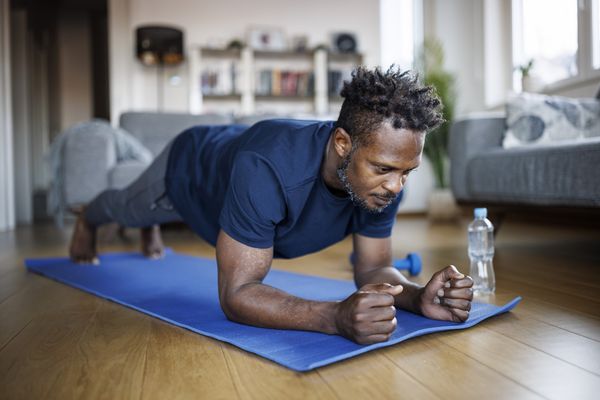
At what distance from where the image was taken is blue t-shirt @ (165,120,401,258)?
117cm

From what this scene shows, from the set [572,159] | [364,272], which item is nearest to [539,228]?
[572,159]

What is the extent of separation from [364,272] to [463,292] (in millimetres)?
337

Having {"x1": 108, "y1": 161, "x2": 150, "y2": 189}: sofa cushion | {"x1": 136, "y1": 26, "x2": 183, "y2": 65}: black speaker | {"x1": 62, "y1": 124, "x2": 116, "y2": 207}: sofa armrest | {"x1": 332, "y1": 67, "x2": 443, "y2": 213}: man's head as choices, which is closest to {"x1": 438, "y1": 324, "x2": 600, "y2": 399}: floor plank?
{"x1": 332, "y1": 67, "x2": 443, "y2": 213}: man's head

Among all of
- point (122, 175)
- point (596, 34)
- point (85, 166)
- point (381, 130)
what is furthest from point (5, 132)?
point (596, 34)

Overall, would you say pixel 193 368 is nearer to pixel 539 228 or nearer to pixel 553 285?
pixel 553 285

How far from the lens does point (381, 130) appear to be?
1087mm

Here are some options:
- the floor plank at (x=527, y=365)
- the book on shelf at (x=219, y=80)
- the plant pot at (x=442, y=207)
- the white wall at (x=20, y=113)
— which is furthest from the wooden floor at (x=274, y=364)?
the white wall at (x=20, y=113)

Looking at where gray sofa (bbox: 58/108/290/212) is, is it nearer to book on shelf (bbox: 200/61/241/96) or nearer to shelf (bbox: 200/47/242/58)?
book on shelf (bbox: 200/61/241/96)

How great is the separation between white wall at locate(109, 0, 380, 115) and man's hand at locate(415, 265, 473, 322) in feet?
16.0

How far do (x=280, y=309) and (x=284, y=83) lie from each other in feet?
16.3

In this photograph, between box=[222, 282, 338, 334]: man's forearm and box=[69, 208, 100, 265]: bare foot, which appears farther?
box=[69, 208, 100, 265]: bare foot

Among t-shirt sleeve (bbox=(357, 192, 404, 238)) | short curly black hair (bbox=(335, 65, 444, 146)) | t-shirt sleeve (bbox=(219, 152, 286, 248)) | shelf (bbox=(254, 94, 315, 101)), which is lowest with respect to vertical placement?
t-shirt sleeve (bbox=(357, 192, 404, 238))

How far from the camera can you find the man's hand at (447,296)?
1.18 meters

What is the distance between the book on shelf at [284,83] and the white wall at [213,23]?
18.0 inches
